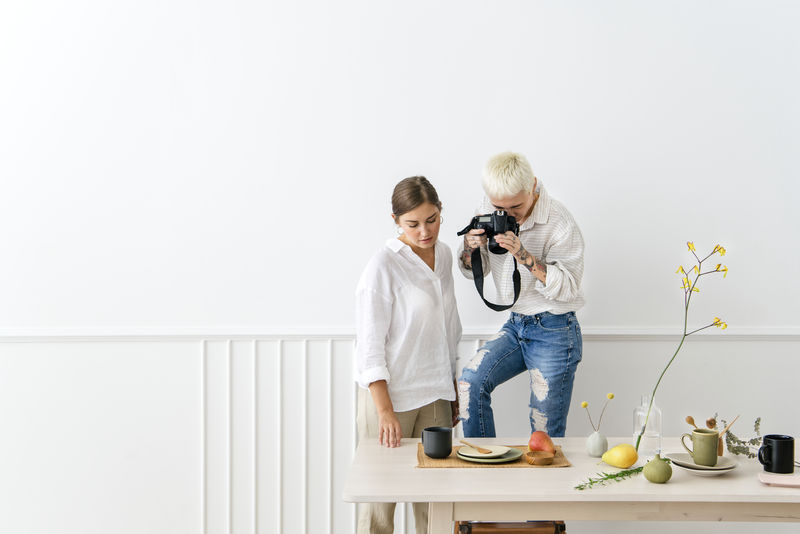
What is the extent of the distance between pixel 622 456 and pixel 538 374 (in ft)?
2.21

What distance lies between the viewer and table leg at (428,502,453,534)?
1.50 meters

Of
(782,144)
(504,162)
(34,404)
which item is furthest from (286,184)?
(782,144)

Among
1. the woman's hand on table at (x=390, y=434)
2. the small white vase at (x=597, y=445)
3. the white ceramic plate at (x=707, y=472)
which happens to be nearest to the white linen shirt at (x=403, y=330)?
the woman's hand on table at (x=390, y=434)

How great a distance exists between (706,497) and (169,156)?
2.11 meters

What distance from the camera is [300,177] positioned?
2.69 m

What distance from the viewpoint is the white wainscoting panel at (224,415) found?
2.69 m

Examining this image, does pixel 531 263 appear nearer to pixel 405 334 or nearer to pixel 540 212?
pixel 540 212

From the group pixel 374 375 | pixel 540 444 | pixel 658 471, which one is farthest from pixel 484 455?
pixel 374 375

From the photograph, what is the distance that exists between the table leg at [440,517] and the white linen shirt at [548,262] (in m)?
0.90

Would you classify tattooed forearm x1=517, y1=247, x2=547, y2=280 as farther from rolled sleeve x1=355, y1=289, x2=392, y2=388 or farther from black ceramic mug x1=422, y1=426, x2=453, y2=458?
black ceramic mug x1=422, y1=426, x2=453, y2=458

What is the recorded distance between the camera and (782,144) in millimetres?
2699

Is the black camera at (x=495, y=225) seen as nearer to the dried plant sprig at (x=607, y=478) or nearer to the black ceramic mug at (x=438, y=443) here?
the black ceramic mug at (x=438, y=443)

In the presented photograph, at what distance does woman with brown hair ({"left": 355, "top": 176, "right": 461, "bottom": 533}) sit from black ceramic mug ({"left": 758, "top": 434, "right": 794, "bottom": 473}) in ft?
3.04

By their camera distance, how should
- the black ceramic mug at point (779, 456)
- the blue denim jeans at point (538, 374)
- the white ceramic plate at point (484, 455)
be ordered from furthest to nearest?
the blue denim jeans at point (538, 374) < the white ceramic plate at point (484, 455) < the black ceramic mug at point (779, 456)
